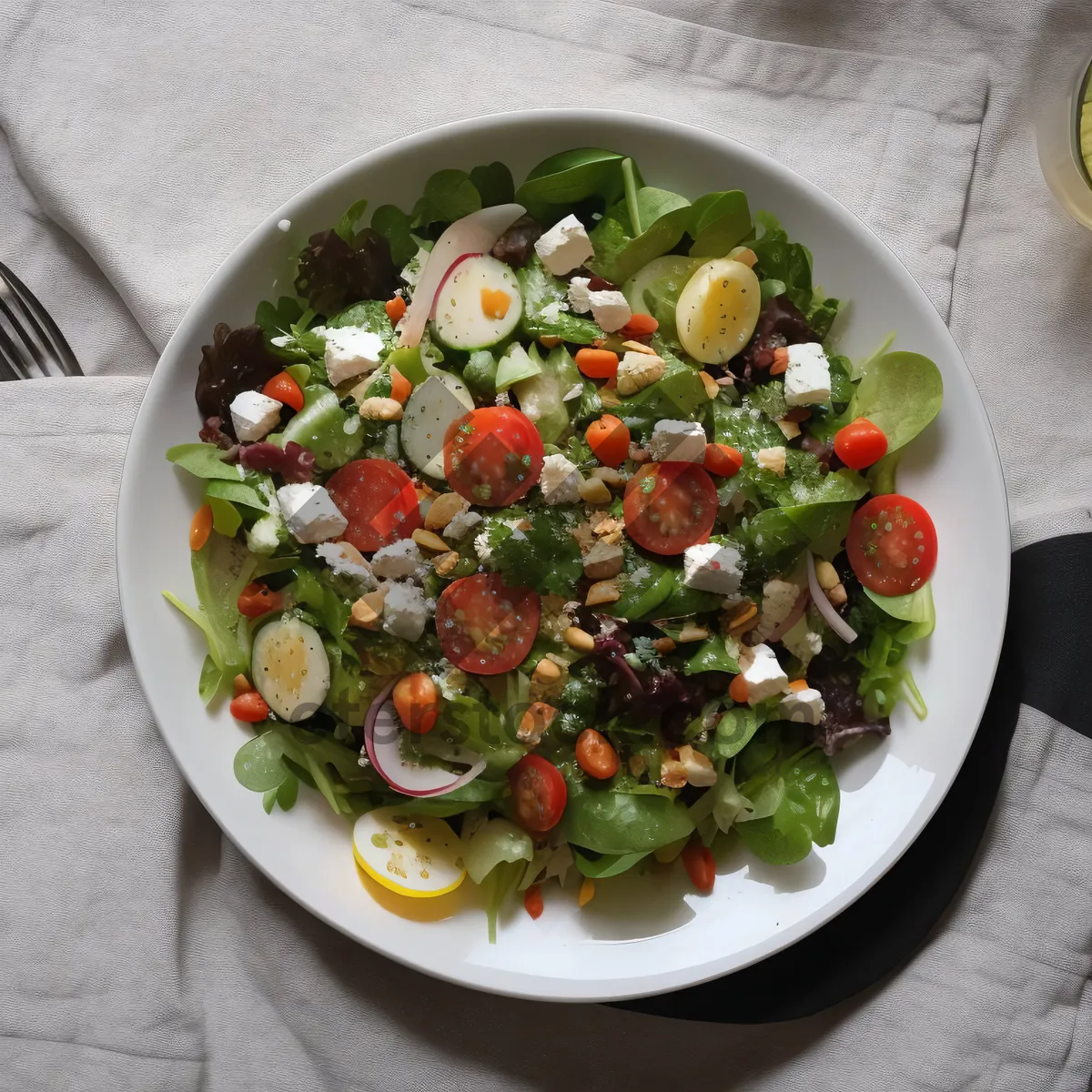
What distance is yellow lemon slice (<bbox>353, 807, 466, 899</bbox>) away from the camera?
222 cm

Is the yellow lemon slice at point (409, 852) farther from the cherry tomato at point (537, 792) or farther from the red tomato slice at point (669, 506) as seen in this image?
the red tomato slice at point (669, 506)

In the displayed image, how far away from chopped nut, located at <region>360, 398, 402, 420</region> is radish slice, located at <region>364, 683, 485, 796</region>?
2.35 ft

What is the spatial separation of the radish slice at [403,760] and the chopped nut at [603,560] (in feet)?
1.84

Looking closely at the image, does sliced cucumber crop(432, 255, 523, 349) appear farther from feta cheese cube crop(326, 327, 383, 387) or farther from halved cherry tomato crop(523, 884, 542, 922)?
halved cherry tomato crop(523, 884, 542, 922)

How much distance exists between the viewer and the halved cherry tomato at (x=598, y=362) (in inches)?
88.4

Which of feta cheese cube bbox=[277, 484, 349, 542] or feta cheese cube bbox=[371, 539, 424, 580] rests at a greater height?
feta cheese cube bbox=[277, 484, 349, 542]

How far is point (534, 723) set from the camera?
216 centimetres

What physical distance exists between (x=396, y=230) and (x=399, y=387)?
48cm

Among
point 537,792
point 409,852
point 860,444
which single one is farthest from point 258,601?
point 860,444

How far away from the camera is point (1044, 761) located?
8.07 feet

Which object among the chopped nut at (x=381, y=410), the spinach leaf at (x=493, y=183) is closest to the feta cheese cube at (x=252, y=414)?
the chopped nut at (x=381, y=410)

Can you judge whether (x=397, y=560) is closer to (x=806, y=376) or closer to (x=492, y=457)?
(x=492, y=457)

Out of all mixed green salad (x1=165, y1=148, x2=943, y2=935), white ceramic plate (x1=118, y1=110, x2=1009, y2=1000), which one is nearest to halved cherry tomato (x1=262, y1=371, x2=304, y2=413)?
mixed green salad (x1=165, y1=148, x2=943, y2=935)

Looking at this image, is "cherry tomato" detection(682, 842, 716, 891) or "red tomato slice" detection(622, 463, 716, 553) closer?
"red tomato slice" detection(622, 463, 716, 553)
